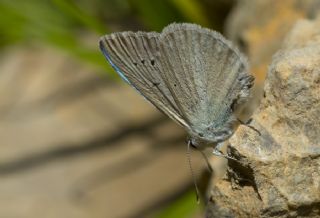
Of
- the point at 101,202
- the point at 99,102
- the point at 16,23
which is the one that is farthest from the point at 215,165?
the point at 99,102

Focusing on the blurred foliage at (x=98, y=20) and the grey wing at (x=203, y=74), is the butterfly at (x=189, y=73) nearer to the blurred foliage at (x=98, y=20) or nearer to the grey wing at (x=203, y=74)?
the grey wing at (x=203, y=74)

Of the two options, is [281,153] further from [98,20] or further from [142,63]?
[98,20]

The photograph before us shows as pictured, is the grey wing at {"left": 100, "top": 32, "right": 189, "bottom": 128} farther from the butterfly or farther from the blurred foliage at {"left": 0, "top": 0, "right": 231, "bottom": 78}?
the blurred foliage at {"left": 0, "top": 0, "right": 231, "bottom": 78}

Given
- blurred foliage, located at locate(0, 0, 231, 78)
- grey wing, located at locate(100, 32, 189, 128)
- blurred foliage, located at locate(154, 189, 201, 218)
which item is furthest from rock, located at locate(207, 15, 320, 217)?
blurred foliage, located at locate(0, 0, 231, 78)

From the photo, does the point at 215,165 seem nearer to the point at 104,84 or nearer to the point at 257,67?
the point at 257,67

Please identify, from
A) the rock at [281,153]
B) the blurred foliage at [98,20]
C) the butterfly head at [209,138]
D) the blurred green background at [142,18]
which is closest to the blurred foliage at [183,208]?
the blurred green background at [142,18]

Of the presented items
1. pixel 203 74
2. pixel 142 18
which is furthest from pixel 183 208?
pixel 203 74
